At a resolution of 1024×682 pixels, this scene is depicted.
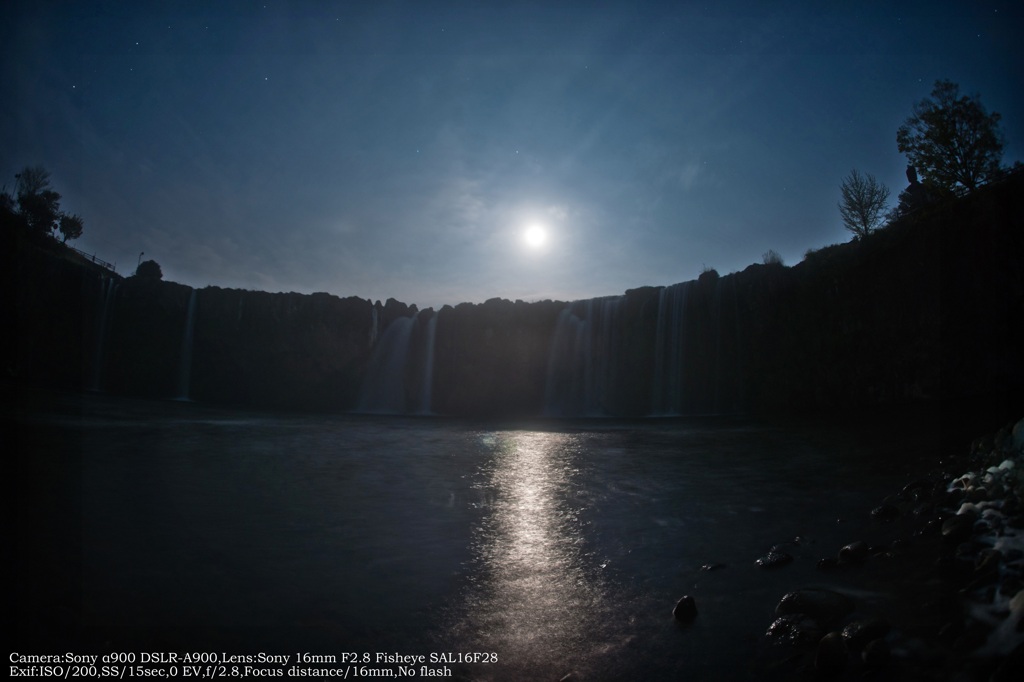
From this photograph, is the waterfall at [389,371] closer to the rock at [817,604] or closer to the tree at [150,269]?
the tree at [150,269]

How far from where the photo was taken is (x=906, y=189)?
35.8 m

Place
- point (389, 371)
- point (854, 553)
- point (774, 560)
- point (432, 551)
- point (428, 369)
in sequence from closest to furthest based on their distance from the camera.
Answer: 1. point (854, 553)
2. point (774, 560)
3. point (432, 551)
4. point (428, 369)
5. point (389, 371)

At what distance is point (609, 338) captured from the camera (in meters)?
37.9

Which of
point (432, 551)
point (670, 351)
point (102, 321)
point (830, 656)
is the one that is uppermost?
point (102, 321)

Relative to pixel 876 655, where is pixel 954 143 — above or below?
above

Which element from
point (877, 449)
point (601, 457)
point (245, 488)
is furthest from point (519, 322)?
point (245, 488)

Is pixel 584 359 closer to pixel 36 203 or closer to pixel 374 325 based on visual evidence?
pixel 374 325

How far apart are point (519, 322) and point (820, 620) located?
40.6 m

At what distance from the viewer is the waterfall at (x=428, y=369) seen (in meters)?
45.2

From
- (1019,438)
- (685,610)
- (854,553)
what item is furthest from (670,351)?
(685,610)

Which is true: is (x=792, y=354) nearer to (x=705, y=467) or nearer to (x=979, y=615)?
(x=705, y=467)

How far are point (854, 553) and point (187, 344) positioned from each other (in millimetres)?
54047

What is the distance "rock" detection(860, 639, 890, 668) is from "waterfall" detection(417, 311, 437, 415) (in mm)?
42856

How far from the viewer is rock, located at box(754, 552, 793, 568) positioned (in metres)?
5.23
